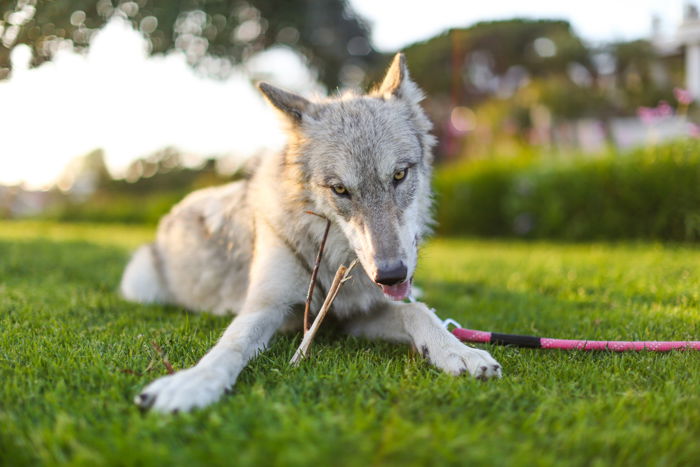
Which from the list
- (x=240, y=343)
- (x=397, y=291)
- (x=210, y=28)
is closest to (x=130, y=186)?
(x=210, y=28)

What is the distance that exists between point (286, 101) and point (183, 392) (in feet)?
5.71

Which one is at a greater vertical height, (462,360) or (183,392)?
(183,392)

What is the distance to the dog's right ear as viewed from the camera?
2783 mm

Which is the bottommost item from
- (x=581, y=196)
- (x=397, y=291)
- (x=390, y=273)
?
(x=581, y=196)

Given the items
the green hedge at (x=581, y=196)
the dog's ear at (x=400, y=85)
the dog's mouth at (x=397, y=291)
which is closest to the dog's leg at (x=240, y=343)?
the dog's mouth at (x=397, y=291)

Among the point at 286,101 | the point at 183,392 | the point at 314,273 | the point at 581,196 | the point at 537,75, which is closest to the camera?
the point at 183,392

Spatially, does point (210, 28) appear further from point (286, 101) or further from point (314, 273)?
point (314, 273)

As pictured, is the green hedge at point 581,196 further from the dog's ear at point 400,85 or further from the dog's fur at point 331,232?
the dog's fur at point 331,232

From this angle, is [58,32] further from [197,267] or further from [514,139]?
[514,139]

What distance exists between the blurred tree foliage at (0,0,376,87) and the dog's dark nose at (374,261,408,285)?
3707 mm

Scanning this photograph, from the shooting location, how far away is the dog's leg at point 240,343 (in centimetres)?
160

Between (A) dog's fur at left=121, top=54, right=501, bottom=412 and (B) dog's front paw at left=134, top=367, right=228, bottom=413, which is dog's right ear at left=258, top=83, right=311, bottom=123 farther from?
(B) dog's front paw at left=134, top=367, right=228, bottom=413

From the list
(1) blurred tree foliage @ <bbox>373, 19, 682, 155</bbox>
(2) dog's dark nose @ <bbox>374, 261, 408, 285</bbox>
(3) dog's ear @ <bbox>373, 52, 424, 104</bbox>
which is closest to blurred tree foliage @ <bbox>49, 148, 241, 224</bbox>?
(1) blurred tree foliage @ <bbox>373, 19, 682, 155</bbox>

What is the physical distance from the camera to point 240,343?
82.2 inches
